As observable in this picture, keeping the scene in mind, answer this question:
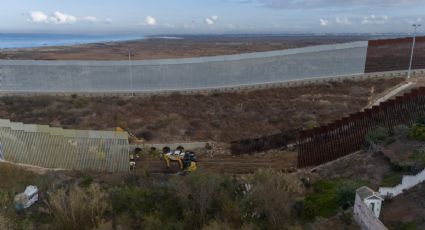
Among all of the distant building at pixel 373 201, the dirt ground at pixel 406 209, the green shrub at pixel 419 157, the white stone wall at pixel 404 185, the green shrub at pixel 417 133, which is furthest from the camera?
the green shrub at pixel 417 133

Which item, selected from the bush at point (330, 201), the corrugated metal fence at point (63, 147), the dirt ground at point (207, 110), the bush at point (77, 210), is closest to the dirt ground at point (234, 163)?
the corrugated metal fence at point (63, 147)

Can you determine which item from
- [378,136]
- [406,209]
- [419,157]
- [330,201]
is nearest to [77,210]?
[330,201]

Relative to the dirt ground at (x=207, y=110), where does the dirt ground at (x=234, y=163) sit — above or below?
below

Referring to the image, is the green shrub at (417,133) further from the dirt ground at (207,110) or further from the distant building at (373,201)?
the dirt ground at (207,110)

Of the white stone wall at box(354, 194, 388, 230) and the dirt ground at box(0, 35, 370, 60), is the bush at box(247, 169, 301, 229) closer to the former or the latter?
the white stone wall at box(354, 194, 388, 230)

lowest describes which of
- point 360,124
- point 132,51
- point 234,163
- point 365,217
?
point 234,163

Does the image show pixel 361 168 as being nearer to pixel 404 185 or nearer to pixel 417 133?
pixel 404 185
